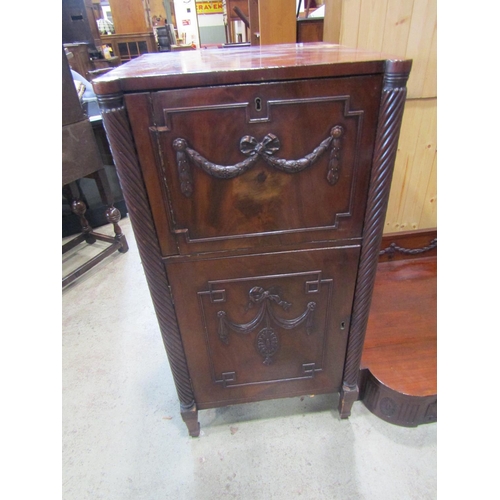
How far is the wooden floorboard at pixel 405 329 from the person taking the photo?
3.49 feet

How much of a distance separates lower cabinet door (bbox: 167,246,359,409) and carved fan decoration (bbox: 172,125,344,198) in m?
0.21

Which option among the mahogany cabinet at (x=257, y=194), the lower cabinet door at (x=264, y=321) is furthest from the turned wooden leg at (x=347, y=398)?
the mahogany cabinet at (x=257, y=194)

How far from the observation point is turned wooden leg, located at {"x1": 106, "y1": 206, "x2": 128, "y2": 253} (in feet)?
6.55

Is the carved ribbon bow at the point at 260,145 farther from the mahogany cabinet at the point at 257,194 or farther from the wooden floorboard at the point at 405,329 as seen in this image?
the wooden floorboard at the point at 405,329

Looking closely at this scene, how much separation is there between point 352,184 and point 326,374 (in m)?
0.61

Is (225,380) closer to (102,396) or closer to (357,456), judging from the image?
(357,456)

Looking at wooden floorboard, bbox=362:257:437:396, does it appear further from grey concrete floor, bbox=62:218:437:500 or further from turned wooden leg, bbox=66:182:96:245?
turned wooden leg, bbox=66:182:96:245

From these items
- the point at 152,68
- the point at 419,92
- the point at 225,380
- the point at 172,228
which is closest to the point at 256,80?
the point at 152,68

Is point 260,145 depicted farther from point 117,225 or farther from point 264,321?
point 117,225

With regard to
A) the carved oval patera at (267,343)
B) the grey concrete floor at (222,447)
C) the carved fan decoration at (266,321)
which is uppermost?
the carved fan decoration at (266,321)

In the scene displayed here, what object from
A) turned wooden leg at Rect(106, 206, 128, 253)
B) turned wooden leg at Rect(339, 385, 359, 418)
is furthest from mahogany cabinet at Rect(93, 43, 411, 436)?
turned wooden leg at Rect(106, 206, 128, 253)

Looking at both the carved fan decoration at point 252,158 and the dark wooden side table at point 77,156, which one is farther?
the dark wooden side table at point 77,156

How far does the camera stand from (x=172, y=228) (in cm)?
70

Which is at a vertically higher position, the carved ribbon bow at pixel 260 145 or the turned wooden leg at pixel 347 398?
the carved ribbon bow at pixel 260 145
